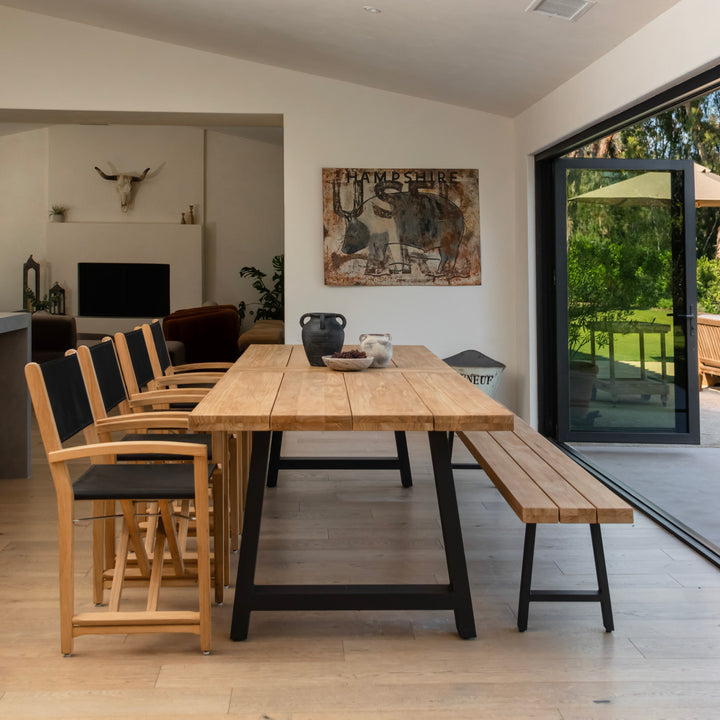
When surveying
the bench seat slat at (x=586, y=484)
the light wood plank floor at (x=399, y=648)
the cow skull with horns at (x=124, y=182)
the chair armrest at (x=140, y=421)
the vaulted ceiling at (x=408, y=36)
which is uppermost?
the cow skull with horns at (x=124, y=182)

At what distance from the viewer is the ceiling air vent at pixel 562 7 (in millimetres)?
3857

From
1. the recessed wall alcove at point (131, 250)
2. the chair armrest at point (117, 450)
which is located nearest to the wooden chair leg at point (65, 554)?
the chair armrest at point (117, 450)

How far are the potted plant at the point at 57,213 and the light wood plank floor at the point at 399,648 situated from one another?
336 inches

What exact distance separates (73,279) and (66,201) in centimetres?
110

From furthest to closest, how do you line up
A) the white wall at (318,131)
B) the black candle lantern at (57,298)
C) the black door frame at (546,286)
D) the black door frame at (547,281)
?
the black candle lantern at (57,298) < the white wall at (318,131) < the black door frame at (546,286) < the black door frame at (547,281)

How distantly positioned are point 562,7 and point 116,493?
310cm

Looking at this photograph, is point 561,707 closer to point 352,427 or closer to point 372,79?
point 352,427

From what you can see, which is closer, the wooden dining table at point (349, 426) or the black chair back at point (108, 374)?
the wooden dining table at point (349, 426)

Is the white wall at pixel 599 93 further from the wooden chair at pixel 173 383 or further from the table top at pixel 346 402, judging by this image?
the wooden chair at pixel 173 383

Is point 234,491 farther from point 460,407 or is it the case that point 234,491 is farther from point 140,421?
point 460,407

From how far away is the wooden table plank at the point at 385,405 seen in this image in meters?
2.37

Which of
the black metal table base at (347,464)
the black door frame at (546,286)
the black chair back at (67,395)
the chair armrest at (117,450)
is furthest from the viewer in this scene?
the black door frame at (546,286)

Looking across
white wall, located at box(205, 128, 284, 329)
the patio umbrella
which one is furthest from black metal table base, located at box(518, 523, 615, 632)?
white wall, located at box(205, 128, 284, 329)

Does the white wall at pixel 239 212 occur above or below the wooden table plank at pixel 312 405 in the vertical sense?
above
